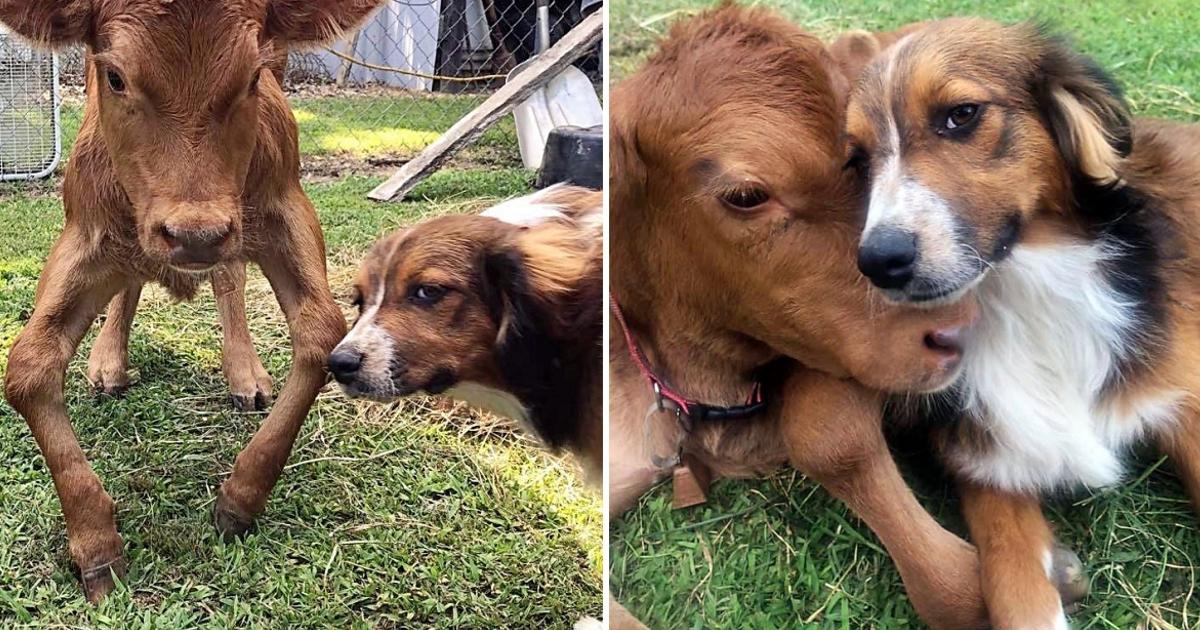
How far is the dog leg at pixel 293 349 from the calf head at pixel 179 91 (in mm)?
142

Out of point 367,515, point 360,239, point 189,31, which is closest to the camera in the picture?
point 189,31

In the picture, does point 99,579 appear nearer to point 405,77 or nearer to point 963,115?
point 405,77

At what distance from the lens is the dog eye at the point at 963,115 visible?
2.90 ft

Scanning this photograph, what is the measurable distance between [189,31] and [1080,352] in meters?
1.06

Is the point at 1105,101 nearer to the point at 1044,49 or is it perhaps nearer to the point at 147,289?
the point at 1044,49

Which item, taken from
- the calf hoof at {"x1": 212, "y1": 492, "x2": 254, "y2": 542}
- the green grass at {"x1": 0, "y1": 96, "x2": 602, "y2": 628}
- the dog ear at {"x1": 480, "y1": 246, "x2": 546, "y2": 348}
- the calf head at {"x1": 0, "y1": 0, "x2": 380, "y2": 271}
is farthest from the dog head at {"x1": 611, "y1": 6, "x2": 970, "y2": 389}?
the calf hoof at {"x1": 212, "y1": 492, "x2": 254, "y2": 542}

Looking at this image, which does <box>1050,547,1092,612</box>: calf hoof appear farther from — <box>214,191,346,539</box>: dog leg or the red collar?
<box>214,191,346,539</box>: dog leg

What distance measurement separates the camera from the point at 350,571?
145cm

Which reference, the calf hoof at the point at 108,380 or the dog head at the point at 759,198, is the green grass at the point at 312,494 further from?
the dog head at the point at 759,198

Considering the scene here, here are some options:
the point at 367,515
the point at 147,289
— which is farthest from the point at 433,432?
the point at 147,289

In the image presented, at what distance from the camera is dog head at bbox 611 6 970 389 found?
0.95 meters

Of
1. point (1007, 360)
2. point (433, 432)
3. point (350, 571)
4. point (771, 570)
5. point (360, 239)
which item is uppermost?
point (1007, 360)

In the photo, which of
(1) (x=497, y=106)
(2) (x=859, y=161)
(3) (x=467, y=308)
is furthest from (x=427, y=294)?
(2) (x=859, y=161)

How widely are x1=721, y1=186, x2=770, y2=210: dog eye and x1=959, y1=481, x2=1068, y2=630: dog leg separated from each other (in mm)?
391
